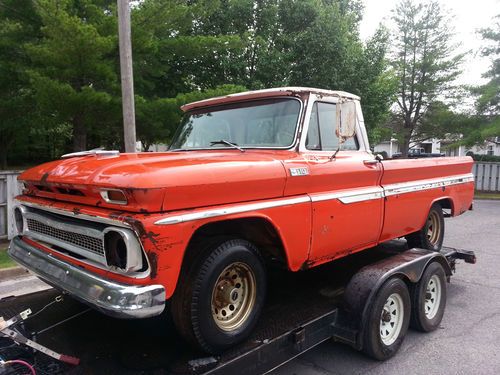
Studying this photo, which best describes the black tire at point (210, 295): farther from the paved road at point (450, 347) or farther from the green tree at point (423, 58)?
the green tree at point (423, 58)

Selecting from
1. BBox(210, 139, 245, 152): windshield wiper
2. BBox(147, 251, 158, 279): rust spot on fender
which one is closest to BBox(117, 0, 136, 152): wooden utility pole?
BBox(210, 139, 245, 152): windshield wiper

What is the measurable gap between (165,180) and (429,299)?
127 inches

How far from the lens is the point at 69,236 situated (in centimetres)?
284

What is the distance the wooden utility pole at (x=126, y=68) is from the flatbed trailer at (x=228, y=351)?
4.53m

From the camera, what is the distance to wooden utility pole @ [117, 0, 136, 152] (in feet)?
24.1

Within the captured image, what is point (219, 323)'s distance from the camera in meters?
2.73

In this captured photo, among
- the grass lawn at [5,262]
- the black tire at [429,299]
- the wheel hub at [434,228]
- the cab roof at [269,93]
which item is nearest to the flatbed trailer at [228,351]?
the black tire at [429,299]

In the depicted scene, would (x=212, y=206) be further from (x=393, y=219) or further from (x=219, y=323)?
(x=393, y=219)

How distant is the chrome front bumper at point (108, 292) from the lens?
7.27ft

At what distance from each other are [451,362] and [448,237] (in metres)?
5.83

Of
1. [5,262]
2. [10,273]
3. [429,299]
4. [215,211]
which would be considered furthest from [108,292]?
[5,262]

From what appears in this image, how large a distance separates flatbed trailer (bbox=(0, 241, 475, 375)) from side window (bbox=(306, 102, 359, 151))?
1.17m

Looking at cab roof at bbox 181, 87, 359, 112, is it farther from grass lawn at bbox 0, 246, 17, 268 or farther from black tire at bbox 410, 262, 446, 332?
grass lawn at bbox 0, 246, 17, 268

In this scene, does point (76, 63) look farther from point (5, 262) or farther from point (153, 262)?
point (153, 262)
